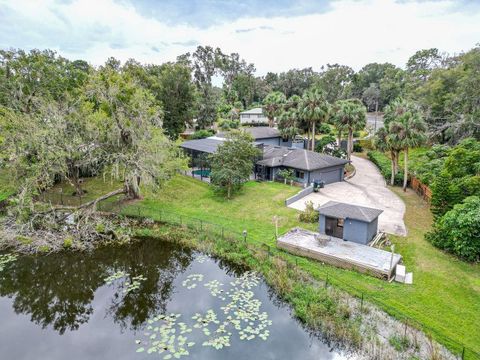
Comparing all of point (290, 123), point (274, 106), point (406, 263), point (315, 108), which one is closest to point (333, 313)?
point (406, 263)

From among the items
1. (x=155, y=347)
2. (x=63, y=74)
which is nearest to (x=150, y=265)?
(x=155, y=347)

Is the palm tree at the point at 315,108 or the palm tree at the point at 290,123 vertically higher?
the palm tree at the point at 315,108

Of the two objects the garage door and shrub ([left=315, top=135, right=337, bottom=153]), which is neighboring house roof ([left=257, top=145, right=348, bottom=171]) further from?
shrub ([left=315, top=135, right=337, bottom=153])

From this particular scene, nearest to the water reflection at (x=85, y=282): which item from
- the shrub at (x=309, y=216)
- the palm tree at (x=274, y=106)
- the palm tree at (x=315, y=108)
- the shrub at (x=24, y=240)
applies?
the shrub at (x=24, y=240)

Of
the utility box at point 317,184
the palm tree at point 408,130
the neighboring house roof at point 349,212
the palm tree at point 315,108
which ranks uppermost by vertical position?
the palm tree at point 315,108

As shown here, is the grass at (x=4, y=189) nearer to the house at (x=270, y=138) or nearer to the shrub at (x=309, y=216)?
the shrub at (x=309, y=216)

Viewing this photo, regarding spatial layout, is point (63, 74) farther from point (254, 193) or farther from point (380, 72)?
point (380, 72)

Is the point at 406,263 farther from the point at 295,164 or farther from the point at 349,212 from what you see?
the point at 295,164
